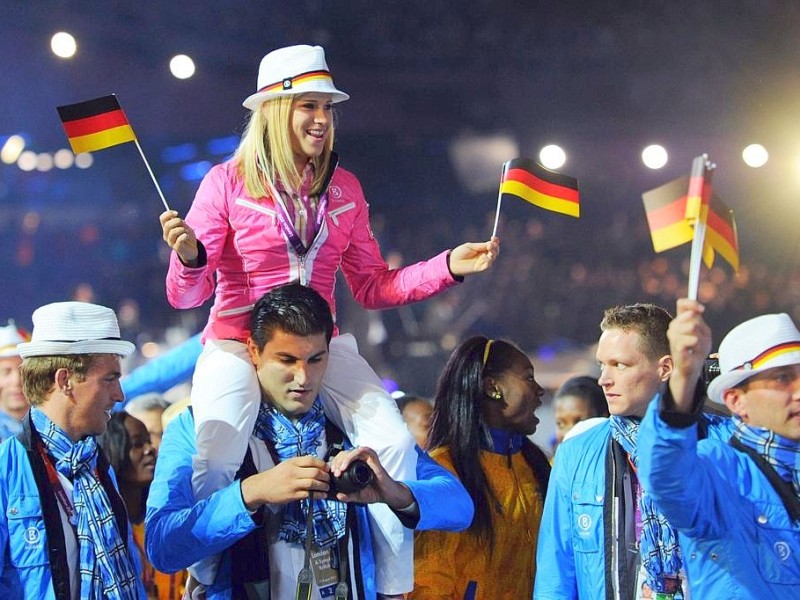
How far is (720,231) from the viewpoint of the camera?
99.5 inches

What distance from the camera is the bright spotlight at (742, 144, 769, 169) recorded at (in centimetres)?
720

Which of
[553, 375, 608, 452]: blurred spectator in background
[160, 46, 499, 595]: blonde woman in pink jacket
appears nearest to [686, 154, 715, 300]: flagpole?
[160, 46, 499, 595]: blonde woman in pink jacket

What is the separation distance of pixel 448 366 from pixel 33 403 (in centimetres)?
145

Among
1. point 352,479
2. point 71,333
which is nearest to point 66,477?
point 71,333

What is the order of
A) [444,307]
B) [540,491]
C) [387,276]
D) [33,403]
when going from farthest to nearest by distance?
[444,307], [540,491], [387,276], [33,403]

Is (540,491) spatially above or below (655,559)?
above

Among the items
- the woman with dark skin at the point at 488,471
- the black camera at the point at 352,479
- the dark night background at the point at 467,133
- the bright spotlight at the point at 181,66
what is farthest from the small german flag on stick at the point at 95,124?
the dark night background at the point at 467,133

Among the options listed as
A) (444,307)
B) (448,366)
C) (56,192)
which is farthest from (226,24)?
(448,366)

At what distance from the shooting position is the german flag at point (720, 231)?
2453 mm

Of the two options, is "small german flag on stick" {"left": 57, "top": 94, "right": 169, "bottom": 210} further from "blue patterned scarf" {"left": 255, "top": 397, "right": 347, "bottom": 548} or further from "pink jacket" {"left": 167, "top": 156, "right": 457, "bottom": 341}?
"blue patterned scarf" {"left": 255, "top": 397, "right": 347, "bottom": 548}

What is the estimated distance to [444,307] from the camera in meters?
8.30

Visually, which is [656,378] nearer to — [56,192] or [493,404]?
[493,404]

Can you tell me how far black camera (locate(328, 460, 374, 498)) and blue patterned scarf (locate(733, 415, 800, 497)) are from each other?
873mm

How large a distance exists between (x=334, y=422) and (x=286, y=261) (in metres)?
0.46
